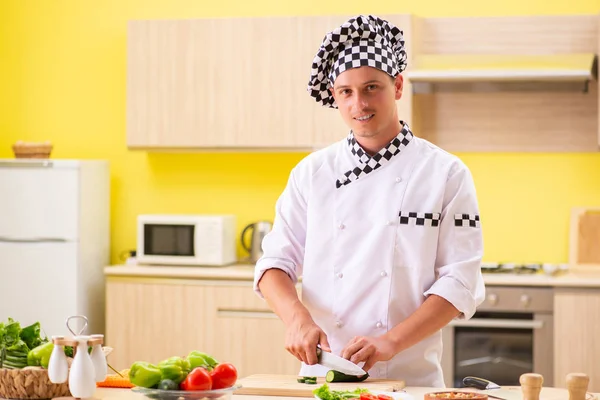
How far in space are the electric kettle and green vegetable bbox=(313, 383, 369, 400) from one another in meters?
2.85

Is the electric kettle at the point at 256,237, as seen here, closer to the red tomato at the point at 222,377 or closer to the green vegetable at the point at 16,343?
the green vegetable at the point at 16,343

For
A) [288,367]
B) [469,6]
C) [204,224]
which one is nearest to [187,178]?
[204,224]

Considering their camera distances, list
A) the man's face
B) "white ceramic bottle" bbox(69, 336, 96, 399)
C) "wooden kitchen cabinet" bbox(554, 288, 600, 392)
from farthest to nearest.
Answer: "wooden kitchen cabinet" bbox(554, 288, 600, 392), the man's face, "white ceramic bottle" bbox(69, 336, 96, 399)

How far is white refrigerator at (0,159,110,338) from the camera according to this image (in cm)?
470

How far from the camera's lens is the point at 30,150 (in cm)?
487

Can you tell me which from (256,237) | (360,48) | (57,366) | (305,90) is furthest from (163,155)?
(57,366)

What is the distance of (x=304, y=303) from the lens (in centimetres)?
249

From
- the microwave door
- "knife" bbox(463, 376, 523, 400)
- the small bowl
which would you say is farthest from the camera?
the microwave door

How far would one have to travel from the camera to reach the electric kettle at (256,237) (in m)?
4.82

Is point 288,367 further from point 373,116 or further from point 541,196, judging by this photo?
point 373,116

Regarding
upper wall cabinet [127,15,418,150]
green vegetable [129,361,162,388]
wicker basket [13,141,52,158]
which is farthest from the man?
wicker basket [13,141,52,158]

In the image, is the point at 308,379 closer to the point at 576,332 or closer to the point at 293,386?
the point at 293,386

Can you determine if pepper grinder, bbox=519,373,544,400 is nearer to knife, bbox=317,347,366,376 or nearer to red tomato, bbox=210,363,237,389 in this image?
knife, bbox=317,347,366,376

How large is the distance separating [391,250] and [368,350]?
28 cm
